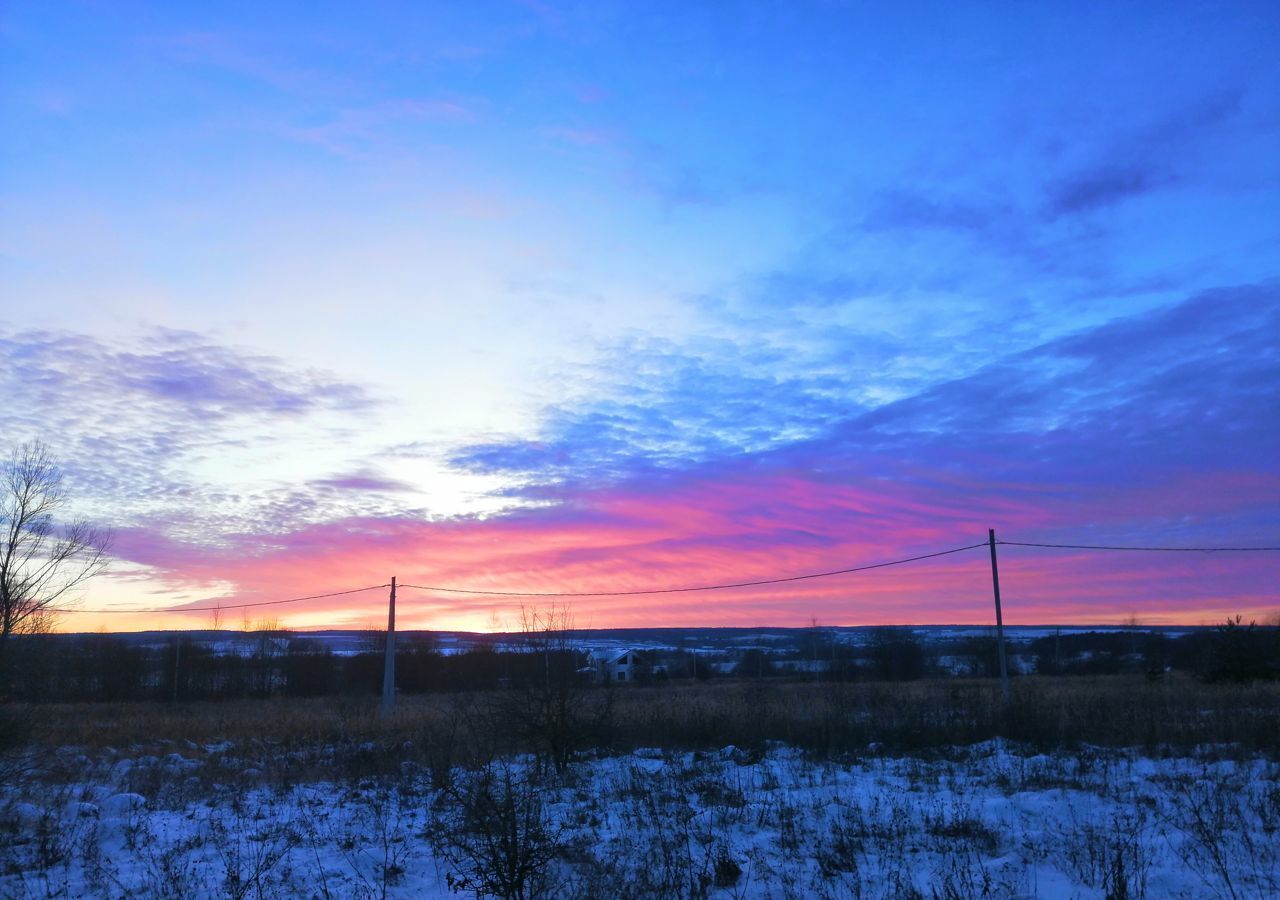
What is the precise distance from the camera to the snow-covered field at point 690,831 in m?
7.15

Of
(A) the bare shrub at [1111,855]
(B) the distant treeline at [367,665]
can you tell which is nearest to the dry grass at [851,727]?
(A) the bare shrub at [1111,855]

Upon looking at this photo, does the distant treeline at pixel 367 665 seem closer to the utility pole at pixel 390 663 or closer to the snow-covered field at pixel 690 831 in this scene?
the utility pole at pixel 390 663

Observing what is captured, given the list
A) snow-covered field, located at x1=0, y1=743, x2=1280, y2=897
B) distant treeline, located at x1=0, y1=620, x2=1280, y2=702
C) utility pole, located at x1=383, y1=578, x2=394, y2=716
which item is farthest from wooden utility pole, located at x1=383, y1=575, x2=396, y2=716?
distant treeline, located at x1=0, y1=620, x2=1280, y2=702

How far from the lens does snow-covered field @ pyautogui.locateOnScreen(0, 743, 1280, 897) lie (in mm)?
7148

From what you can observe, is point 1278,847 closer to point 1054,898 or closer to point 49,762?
point 1054,898

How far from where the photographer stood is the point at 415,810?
11.9 metres

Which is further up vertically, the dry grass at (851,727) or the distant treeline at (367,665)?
the dry grass at (851,727)

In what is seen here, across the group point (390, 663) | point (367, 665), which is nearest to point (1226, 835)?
point (390, 663)

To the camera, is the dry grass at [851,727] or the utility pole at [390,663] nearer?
the dry grass at [851,727]

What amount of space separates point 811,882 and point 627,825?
3189mm

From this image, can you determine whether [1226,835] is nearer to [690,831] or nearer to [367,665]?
[690,831]

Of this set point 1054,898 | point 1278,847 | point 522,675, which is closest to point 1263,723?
point 1278,847

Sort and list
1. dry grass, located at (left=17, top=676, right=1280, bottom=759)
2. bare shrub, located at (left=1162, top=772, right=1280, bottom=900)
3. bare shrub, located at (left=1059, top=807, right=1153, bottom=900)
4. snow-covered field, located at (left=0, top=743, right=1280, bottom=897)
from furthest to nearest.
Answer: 1. dry grass, located at (left=17, top=676, right=1280, bottom=759)
2. snow-covered field, located at (left=0, top=743, right=1280, bottom=897)
3. bare shrub, located at (left=1162, top=772, right=1280, bottom=900)
4. bare shrub, located at (left=1059, top=807, right=1153, bottom=900)

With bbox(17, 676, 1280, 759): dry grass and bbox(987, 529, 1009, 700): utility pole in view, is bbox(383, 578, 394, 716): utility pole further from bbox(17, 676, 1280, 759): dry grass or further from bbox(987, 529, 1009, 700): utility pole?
bbox(987, 529, 1009, 700): utility pole
